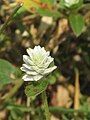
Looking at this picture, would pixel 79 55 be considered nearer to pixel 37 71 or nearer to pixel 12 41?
pixel 12 41

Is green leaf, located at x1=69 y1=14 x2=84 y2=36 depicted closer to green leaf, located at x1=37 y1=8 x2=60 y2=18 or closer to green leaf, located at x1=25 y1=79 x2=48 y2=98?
green leaf, located at x1=37 y1=8 x2=60 y2=18

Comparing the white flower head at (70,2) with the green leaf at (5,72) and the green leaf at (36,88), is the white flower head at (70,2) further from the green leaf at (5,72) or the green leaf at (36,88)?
the green leaf at (36,88)

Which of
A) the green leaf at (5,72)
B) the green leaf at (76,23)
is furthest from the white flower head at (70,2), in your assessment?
the green leaf at (5,72)

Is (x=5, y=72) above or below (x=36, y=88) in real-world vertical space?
above

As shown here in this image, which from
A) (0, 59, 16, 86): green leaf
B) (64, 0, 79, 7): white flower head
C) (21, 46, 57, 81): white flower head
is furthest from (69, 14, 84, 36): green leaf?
(21, 46, 57, 81): white flower head

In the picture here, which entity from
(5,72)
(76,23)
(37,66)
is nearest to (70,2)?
(76,23)

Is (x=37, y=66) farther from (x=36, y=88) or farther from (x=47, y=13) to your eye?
(x=47, y=13)

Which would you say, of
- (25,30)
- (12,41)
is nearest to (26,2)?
(25,30)
